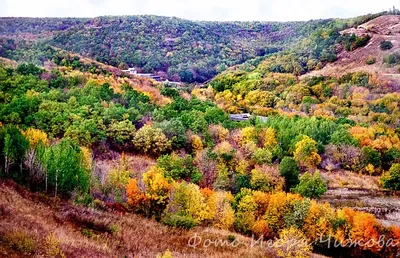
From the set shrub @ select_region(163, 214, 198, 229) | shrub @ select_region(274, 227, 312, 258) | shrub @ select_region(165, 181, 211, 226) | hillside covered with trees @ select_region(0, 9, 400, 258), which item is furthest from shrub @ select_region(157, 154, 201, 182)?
shrub @ select_region(274, 227, 312, 258)

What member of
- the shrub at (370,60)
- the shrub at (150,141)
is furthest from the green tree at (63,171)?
the shrub at (370,60)

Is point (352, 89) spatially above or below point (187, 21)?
below

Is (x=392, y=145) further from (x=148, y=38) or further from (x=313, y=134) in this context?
(x=148, y=38)

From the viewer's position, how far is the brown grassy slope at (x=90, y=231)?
25.2m

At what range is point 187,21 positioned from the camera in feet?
Result: 599

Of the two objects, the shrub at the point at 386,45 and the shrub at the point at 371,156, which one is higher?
the shrub at the point at 386,45

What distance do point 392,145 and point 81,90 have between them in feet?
159

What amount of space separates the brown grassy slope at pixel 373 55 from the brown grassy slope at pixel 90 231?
80592 millimetres

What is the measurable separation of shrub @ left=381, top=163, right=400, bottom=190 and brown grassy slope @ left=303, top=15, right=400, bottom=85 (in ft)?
149

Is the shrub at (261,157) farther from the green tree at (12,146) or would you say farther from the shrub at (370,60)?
the shrub at (370,60)

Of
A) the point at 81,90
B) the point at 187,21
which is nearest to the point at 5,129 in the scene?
the point at 81,90

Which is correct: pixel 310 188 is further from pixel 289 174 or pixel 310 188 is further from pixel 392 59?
pixel 392 59

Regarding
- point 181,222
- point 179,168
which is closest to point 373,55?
point 179,168

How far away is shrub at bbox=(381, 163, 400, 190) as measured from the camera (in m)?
58.3
